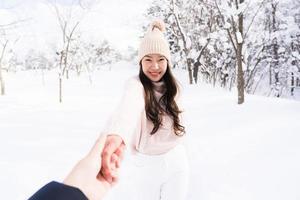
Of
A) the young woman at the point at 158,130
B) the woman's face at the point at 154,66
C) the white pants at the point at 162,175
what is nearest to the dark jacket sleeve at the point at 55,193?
the young woman at the point at 158,130

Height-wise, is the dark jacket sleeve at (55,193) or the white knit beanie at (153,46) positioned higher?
the white knit beanie at (153,46)

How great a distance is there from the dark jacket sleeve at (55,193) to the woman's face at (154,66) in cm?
143

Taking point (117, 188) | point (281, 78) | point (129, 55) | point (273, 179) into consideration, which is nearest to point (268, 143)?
point (273, 179)

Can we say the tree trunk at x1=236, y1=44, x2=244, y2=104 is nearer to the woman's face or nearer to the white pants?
the white pants

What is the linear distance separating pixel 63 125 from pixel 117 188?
17.6 feet

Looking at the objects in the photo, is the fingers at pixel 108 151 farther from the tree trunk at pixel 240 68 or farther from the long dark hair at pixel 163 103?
the tree trunk at pixel 240 68

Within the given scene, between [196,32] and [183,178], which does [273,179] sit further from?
[196,32]

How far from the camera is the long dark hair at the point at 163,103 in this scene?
6.32 feet

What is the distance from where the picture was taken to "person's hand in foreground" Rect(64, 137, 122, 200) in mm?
667

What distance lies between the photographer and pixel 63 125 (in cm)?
880

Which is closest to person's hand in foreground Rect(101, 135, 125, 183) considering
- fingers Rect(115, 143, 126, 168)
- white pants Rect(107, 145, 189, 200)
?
fingers Rect(115, 143, 126, 168)

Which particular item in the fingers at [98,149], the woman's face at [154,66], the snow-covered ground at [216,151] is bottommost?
the snow-covered ground at [216,151]

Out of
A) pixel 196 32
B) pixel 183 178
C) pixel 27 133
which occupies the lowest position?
pixel 27 133

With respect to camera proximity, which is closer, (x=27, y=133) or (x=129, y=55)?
(x=27, y=133)
